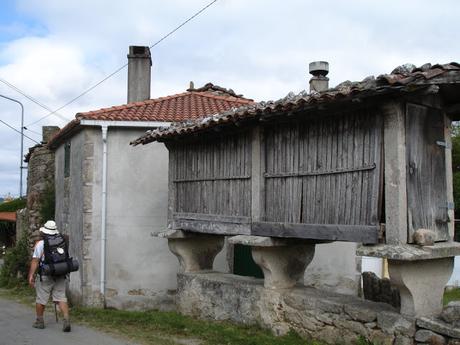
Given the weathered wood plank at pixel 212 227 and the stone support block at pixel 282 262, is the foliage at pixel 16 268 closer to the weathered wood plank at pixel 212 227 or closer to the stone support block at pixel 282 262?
the weathered wood plank at pixel 212 227

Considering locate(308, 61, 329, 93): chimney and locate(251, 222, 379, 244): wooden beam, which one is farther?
locate(308, 61, 329, 93): chimney

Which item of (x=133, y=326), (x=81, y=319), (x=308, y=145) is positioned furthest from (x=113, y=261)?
(x=308, y=145)

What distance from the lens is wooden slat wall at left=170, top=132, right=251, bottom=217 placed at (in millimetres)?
7270

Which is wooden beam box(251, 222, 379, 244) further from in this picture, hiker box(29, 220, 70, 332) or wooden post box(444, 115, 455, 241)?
hiker box(29, 220, 70, 332)

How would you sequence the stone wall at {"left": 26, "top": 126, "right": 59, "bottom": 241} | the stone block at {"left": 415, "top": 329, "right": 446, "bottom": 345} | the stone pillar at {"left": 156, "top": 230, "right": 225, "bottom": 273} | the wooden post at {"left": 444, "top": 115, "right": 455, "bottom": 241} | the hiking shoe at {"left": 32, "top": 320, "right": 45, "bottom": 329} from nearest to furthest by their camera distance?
1. the stone block at {"left": 415, "top": 329, "right": 446, "bottom": 345}
2. the wooden post at {"left": 444, "top": 115, "right": 455, "bottom": 241}
3. the hiking shoe at {"left": 32, "top": 320, "right": 45, "bottom": 329}
4. the stone pillar at {"left": 156, "top": 230, "right": 225, "bottom": 273}
5. the stone wall at {"left": 26, "top": 126, "right": 59, "bottom": 241}

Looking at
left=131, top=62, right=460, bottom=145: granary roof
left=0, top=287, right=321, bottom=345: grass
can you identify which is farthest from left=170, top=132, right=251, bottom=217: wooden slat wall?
left=0, top=287, right=321, bottom=345: grass

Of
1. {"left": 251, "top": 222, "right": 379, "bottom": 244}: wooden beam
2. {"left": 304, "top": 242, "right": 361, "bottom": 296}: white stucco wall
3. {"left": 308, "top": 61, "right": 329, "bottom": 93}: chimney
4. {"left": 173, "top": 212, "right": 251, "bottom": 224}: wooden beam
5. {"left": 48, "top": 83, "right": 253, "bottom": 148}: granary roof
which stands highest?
{"left": 308, "top": 61, "right": 329, "bottom": 93}: chimney

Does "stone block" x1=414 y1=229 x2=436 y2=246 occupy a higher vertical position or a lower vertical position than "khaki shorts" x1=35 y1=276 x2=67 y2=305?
higher

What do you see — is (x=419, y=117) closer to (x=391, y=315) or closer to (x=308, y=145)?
(x=308, y=145)

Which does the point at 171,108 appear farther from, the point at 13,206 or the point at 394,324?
the point at 13,206

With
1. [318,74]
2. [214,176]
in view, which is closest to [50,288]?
[214,176]

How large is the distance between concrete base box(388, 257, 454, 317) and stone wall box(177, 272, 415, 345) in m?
0.18

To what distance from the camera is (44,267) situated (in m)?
7.28

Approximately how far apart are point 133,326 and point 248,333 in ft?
6.39
